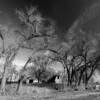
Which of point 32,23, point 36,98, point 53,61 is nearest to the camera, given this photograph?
point 36,98

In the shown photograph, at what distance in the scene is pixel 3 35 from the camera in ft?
60.7

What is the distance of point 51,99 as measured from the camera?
12797 mm

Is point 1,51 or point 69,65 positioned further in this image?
point 69,65

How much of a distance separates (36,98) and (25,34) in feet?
32.7

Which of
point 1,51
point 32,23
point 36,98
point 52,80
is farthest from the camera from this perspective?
point 52,80

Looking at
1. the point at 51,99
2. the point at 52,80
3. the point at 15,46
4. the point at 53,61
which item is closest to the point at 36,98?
the point at 51,99

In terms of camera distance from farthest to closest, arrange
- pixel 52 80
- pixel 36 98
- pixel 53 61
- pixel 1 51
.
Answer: pixel 52 80, pixel 53 61, pixel 1 51, pixel 36 98

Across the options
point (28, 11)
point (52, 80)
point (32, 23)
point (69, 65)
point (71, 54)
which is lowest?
point (52, 80)

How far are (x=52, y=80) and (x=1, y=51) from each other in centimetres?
5822

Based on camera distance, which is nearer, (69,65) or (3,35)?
(3,35)

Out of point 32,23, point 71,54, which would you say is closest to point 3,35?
point 32,23

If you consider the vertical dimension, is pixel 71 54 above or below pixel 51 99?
above

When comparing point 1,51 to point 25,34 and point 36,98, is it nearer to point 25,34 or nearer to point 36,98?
point 25,34

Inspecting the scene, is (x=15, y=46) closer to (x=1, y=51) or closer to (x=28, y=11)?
(x=1, y=51)
